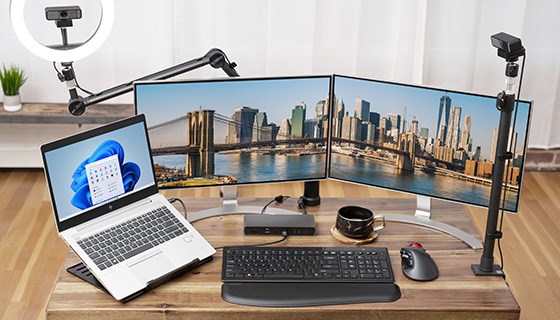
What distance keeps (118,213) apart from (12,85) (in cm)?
195

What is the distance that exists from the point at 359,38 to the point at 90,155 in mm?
2164

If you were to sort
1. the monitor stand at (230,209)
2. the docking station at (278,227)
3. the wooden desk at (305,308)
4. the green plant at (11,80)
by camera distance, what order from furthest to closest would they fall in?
the green plant at (11,80), the monitor stand at (230,209), the docking station at (278,227), the wooden desk at (305,308)

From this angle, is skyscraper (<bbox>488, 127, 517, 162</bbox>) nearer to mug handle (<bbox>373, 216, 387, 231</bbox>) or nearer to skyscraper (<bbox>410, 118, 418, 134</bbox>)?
skyscraper (<bbox>410, 118, 418, 134</bbox>)

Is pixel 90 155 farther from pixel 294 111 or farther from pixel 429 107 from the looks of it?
pixel 429 107

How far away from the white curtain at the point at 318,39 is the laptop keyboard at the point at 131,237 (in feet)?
6.00

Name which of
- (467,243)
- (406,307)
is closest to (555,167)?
(467,243)

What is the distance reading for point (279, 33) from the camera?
396 cm

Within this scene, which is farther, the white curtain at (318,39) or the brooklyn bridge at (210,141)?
the white curtain at (318,39)

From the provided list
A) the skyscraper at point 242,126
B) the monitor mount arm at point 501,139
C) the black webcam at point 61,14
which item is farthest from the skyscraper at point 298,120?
the black webcam at point 61,14

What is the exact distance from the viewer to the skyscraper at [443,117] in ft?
7.38

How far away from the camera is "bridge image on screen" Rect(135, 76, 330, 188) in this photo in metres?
2.28

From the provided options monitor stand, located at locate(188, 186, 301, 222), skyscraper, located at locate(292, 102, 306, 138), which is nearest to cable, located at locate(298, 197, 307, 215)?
monitor stand, located at locate(188, 186, 301, 222)

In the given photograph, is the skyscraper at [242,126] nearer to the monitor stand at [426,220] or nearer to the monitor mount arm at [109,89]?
the monitor mount arm at [109,89]

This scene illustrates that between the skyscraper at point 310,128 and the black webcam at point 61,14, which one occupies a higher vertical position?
the black webcam at point 61,14
